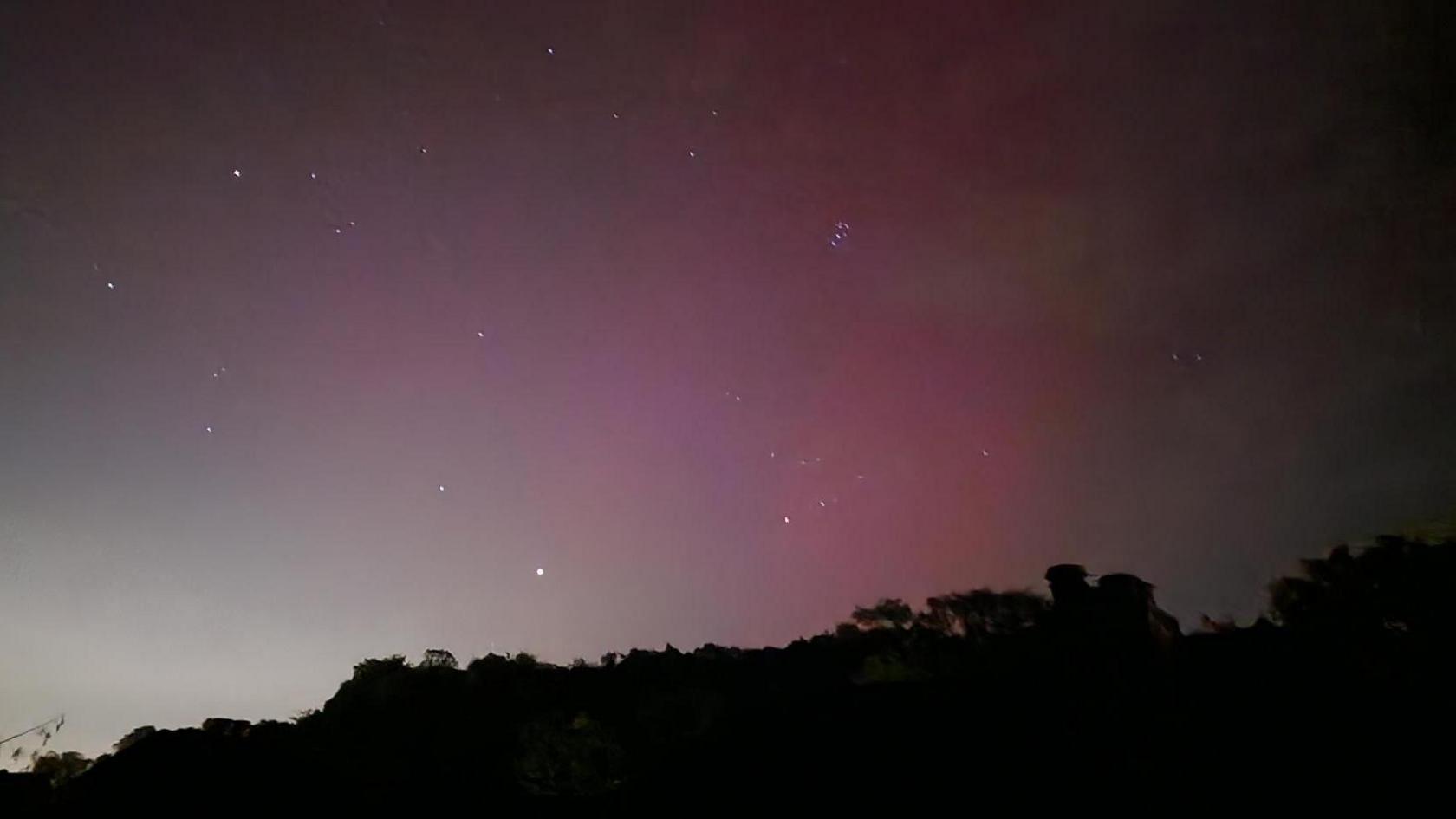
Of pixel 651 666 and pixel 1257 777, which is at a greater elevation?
pixel 651 666

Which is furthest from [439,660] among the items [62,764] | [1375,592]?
[1375,592]

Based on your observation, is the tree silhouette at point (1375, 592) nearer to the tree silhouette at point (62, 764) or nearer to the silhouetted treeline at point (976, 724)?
the silhouetted treeline at point (976, 724)

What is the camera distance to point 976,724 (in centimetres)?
2788

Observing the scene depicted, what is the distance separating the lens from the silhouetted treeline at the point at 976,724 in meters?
25.0

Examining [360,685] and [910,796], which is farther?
[360,685]

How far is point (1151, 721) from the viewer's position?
2719cm

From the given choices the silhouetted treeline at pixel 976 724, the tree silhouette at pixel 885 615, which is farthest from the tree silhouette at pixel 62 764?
the tree silhouette at pixel 885 615

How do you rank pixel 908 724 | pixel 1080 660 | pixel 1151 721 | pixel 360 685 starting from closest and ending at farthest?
pixel 1151 721 < pixel 908 724 < pixel 1080 660 < pixel 360 685

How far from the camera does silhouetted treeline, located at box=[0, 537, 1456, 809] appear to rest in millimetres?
24969

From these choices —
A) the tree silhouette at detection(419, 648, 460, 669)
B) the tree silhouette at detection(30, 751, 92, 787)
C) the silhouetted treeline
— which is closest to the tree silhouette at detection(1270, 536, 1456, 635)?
the silhouetted treeline

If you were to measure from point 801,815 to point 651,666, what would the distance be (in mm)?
33391

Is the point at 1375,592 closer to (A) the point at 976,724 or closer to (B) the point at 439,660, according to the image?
(A) the point at 976,724

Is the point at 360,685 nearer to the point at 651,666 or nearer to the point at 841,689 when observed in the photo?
the point at 651,666

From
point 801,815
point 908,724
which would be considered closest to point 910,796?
point 801,815
